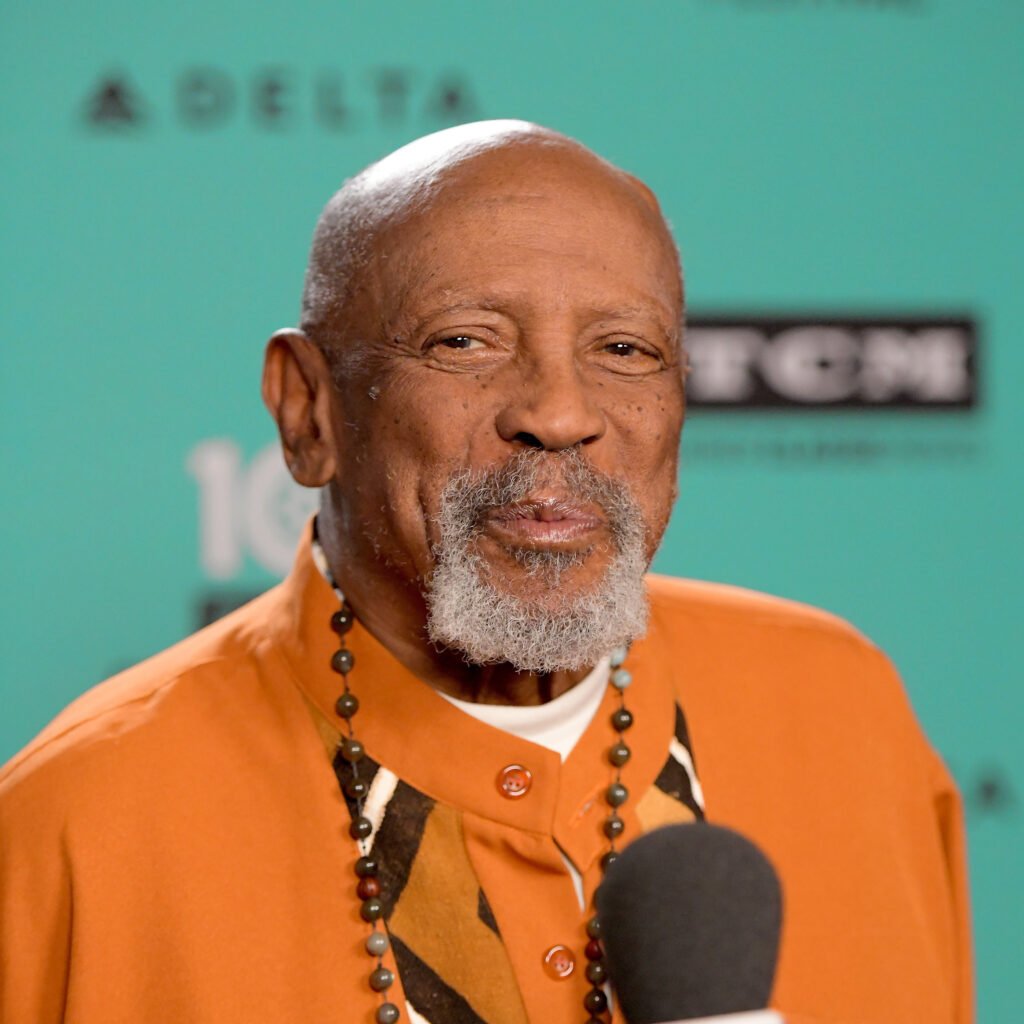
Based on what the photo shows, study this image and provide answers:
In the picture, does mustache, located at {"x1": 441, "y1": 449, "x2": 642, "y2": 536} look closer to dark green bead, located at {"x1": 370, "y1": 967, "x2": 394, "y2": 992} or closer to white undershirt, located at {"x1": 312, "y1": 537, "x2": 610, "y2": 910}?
white undershirt, located at {"x1": 312, "y1": 537, "x2": 610, "y2": 910}

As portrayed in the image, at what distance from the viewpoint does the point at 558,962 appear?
1.37m

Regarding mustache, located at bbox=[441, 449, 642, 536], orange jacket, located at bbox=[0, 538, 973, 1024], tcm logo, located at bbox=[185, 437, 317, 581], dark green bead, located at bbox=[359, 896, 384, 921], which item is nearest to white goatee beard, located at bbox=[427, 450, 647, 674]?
mustache, located at bbox=[441, 449, 642, 536]

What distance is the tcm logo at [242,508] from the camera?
214 cm

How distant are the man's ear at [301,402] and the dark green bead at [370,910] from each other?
38 centimetres

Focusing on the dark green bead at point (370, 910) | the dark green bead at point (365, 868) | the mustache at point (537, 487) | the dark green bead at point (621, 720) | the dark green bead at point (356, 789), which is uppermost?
the mustache at point (537, 487)

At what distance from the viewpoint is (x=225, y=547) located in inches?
84.8

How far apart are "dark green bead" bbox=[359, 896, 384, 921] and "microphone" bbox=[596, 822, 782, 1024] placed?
1.46ft

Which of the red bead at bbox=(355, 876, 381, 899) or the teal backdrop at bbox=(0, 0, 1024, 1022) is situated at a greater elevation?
the teal backdrop at bbox=(0, 0, 1024, 1022)

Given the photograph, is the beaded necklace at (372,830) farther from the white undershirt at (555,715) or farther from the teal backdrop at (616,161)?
the teal backdrop at (616,161)

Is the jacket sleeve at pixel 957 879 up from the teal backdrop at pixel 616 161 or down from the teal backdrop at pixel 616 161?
down

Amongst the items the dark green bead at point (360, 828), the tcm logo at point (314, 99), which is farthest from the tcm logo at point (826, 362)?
the dark green bead at point (360, 828)

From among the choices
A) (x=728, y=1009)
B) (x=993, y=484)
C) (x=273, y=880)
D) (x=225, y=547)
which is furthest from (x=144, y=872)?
(x=993, y=484)

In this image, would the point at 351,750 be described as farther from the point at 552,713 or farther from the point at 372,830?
the point at 552,713

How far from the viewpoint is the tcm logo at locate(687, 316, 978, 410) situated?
2211 millimetres
